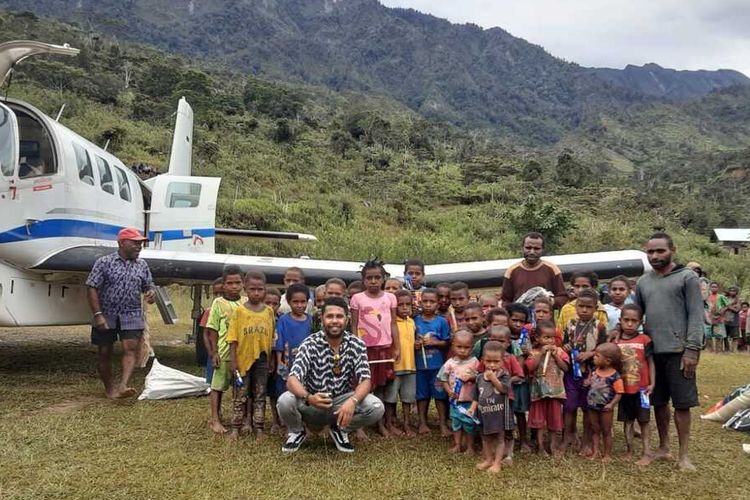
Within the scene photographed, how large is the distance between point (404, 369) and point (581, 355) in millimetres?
1423

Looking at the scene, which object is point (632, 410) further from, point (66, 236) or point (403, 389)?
point (66, 236)

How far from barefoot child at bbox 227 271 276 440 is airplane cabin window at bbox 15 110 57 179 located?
3.36 meters

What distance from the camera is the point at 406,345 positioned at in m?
5.05

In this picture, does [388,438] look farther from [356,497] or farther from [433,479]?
[356,497]

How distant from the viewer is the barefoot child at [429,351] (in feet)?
16.7

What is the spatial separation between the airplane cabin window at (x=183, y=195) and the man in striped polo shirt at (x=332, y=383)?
5.97 m

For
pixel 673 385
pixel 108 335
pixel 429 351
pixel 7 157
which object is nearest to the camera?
pixel 673 385

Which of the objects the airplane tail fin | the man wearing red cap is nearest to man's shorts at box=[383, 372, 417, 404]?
the man wearing red cap

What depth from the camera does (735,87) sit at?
17675 centimetres

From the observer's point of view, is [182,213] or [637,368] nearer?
[637,368]

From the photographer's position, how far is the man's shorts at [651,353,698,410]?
433 centimetres

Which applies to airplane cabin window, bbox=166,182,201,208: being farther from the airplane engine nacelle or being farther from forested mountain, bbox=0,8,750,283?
forested mountain, bbox=0,8,750,283

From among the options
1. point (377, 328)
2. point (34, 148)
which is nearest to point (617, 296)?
point (377, 328)

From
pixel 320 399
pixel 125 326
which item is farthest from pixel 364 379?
pixel 125 326
